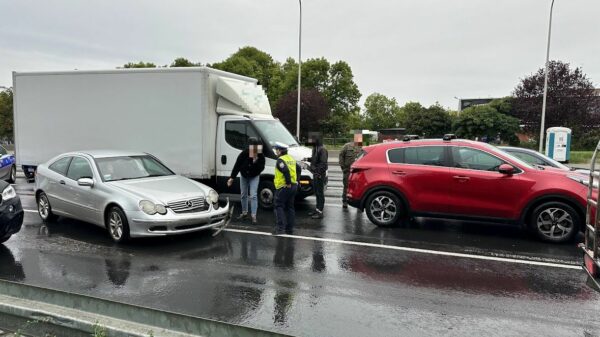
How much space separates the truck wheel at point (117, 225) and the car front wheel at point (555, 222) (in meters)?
6.41

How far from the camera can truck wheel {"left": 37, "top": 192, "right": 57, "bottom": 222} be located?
8820mm

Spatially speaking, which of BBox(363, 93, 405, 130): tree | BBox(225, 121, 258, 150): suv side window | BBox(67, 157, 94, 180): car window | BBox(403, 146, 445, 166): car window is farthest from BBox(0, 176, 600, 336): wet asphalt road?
BBox(363, 93, 405, 130): tree

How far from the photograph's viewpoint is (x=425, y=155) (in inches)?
331

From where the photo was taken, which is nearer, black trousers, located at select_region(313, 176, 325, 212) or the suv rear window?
the suv rear window

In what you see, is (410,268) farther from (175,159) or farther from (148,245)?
(175,159)

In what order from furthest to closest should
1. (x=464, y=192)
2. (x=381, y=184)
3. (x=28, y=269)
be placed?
(x=381, y=184) < (x=464, y=192) < (x=28, y=269)

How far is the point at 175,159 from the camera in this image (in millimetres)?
10453

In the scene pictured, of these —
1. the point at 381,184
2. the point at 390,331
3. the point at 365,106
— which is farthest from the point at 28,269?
the point at 365,106

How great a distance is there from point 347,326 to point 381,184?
4.53m

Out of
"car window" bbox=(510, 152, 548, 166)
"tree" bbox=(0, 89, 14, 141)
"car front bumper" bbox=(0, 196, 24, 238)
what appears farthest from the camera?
"tree" bbox=(0, 89, 14, 141)

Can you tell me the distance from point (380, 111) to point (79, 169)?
318 ft

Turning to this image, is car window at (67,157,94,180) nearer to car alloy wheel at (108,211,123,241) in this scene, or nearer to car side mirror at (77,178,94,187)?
car side mirror at (77,178,94,187)

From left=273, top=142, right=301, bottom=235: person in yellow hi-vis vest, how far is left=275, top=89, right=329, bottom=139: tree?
35.8 m

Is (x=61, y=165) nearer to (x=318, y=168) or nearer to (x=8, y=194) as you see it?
(x=8, y=194)
